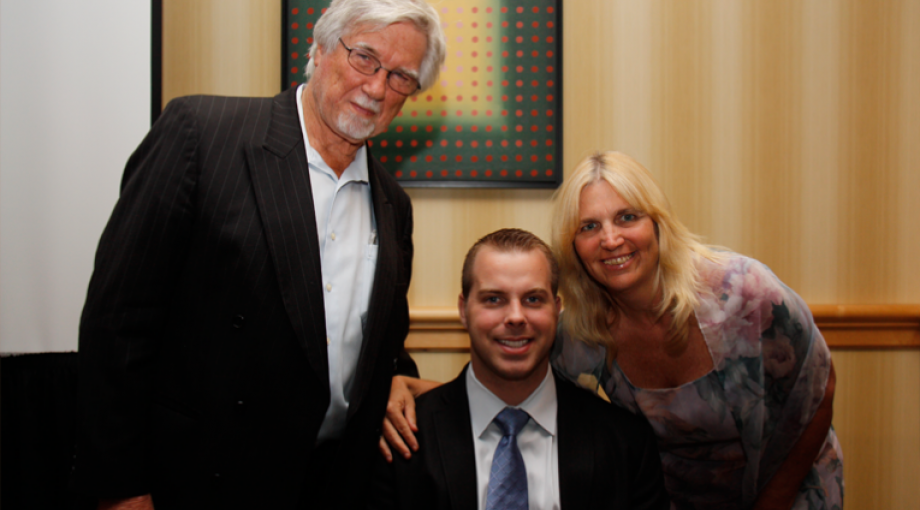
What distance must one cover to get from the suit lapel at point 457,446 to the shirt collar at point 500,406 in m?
0.02

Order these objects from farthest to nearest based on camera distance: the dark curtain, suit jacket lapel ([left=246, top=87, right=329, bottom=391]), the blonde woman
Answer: the dark curtain → the blonde woman → suit jacket lapel ([left=246, top=87, right=329, bottom=391])

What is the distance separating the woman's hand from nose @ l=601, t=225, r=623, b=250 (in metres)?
0.69

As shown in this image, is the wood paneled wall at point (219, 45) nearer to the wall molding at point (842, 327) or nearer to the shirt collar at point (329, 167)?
the shirt collar at point (329, 167)

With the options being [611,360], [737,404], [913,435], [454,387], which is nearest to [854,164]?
[913,435]

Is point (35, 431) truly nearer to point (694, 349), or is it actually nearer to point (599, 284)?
point (599, 284)

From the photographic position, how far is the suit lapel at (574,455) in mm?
1359

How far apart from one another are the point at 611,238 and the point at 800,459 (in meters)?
0.91

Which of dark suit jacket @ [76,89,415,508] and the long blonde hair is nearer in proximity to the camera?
dark suit jacket @ [76,89,415,508]

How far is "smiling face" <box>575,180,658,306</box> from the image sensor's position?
4.90ft

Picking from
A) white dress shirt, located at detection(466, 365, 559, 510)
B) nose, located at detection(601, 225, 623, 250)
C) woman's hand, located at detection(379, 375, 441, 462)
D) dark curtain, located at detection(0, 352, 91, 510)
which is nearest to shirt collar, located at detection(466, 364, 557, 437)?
white dress shirt, located at detection(466, 365, 559, 510)

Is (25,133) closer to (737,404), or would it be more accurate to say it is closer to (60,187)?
(60,187)

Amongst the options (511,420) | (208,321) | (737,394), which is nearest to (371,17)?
(208,321)

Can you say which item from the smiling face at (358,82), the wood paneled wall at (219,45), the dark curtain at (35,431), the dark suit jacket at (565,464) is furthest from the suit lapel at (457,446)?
the wood paneled wall at (219,45)

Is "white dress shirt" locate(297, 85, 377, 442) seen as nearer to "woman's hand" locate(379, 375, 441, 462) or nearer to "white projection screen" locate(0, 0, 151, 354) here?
"woman's hand" locate(379, 375, 441, 462)
